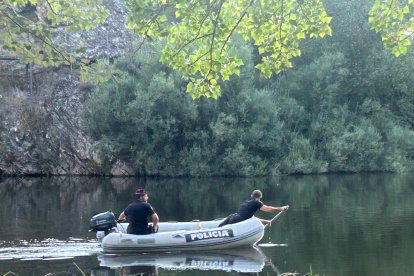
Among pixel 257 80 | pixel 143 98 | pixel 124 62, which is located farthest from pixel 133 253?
pixel 257 80

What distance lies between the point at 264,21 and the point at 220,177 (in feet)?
91.0

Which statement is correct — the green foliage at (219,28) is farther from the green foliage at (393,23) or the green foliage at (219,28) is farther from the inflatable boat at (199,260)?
the inflatable boat at (199,260)

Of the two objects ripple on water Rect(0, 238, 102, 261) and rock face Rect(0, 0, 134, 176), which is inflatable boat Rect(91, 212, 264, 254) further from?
rock face Rect(0, 0, 134, 176)

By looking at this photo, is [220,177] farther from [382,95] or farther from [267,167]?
[382,95]

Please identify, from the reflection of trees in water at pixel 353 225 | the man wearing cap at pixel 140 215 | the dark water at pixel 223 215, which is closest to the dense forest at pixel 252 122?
the dark water at pixel 223 215

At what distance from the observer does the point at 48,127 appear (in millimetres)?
39312

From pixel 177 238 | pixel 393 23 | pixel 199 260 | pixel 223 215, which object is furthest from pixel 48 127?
pixel 393 23

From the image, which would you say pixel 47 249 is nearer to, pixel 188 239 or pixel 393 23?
pixel 188 239

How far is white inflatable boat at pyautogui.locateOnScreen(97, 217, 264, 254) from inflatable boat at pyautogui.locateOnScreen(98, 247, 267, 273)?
16 cm

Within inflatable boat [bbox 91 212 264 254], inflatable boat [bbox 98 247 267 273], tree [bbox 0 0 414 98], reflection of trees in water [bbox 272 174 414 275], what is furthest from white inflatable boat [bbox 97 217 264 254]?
tree [bbox 0 0 414 98]

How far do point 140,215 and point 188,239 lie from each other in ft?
4.16

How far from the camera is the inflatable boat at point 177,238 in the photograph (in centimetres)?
1625

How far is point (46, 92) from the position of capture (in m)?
40.1

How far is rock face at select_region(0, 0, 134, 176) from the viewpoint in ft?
127
